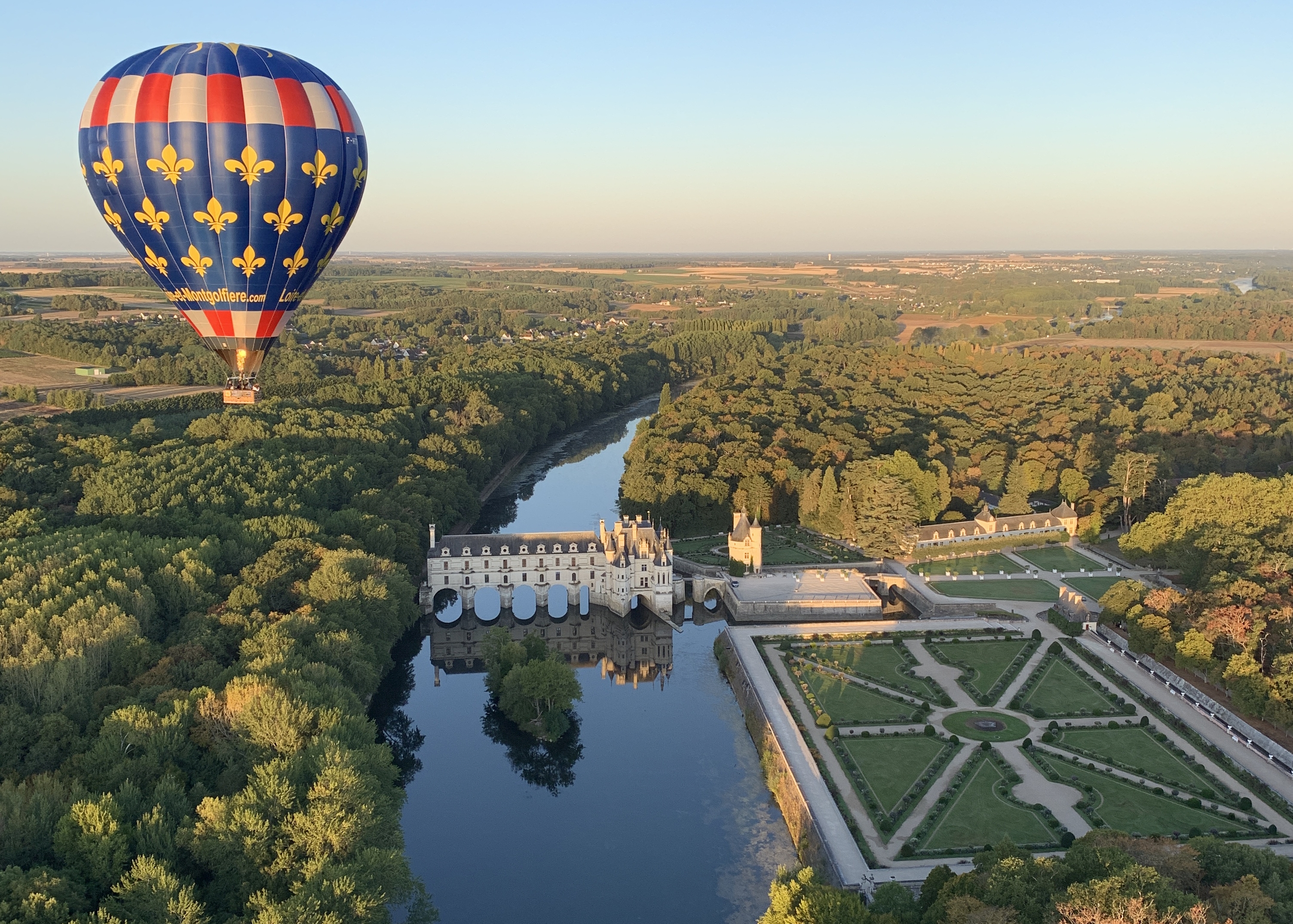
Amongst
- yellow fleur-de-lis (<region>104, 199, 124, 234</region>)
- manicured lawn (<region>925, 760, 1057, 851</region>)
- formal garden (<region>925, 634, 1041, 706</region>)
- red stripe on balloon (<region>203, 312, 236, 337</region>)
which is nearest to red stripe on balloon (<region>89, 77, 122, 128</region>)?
yellow fleur-de-lis (<region>104, 199, 124, 234</region>)

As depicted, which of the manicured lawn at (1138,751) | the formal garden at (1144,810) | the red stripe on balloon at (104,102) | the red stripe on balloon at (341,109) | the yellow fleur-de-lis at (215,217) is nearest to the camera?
the formal garden at (1144,810)

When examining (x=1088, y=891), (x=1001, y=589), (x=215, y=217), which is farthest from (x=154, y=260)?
(x=1001, y=589)

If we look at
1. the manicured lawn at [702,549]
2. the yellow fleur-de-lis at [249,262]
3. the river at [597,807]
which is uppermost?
the yellow fleur-de-lis at [249,262]

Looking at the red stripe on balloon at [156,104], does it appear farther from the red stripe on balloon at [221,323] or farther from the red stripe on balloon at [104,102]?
the red stripe on balloon at [221,323]

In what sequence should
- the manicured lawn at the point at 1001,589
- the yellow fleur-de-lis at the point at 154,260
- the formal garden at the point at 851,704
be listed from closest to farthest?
the yellow fleur-de-lis at the point at 154,260 → the formal garden at the point at 851,704 → the manicured lawn at the point at 1001,589

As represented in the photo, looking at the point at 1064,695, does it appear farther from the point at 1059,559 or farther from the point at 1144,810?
the point at 1059,559

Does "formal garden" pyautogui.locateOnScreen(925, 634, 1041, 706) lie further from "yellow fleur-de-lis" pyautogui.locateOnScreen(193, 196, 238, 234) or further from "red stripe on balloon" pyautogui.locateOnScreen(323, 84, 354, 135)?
"yellow fleur-de-lis" pyautogui.locateOnScreen(193, 196, 238, 234)

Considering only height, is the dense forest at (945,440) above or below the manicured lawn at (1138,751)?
above

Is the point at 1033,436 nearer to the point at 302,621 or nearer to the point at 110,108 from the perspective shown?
the point at 302,621

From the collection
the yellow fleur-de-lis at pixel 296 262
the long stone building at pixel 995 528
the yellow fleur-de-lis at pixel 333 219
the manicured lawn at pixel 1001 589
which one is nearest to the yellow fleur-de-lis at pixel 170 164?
the yellow fleur-de-lis at pixel 296 262
